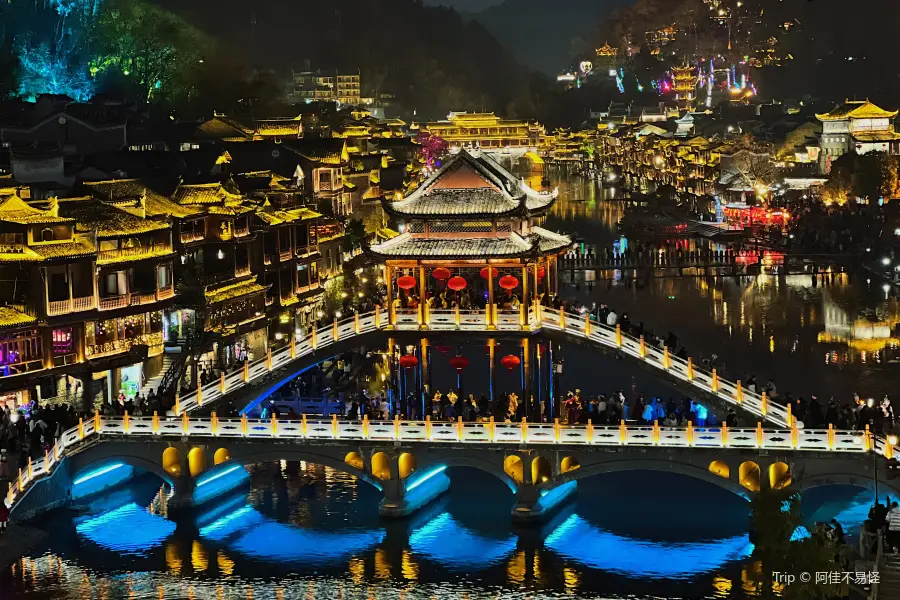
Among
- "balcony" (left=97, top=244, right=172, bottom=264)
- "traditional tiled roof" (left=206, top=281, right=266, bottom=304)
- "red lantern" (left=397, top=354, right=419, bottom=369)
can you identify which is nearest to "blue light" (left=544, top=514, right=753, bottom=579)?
"red lantern" (left=397, top=354, right=419, bottom=369)

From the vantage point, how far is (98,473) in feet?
141

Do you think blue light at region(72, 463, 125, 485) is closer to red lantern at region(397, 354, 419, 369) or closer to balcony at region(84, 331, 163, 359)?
balcony at region(84, 331, 163, 359)

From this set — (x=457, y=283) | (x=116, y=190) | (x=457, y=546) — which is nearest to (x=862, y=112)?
(x=116, y=190)

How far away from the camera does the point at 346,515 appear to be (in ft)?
136

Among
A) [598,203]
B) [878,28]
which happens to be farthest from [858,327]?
[878,28]

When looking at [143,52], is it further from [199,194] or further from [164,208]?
[164,208]

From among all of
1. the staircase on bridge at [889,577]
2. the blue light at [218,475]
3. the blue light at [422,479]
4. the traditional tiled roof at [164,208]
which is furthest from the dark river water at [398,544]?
the traditional tiled roof at [164,208]

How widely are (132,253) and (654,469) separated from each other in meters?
19.4

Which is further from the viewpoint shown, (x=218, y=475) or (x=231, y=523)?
(x=218, y=475)

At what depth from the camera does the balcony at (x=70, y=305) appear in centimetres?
4491

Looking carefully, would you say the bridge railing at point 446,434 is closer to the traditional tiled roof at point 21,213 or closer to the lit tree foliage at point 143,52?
the traditional tiled roof at point 21,213

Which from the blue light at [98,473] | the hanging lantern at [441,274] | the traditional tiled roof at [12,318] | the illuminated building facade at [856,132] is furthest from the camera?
the illuminated building facade at [856,132]

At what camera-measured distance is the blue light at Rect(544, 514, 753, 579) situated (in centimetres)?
3703

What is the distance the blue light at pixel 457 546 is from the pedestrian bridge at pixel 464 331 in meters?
6.34
